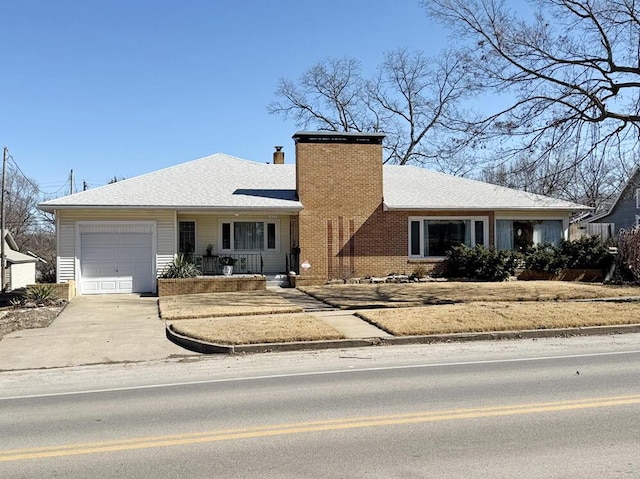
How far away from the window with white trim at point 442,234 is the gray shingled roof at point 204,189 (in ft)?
16.8

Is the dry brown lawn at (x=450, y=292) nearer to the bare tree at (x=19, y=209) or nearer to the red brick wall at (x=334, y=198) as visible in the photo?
the red brick wall at (x=334, y=198)

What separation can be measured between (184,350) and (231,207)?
1054cm

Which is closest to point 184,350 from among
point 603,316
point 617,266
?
point 603,316

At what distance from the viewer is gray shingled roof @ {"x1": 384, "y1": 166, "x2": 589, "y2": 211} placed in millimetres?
23703

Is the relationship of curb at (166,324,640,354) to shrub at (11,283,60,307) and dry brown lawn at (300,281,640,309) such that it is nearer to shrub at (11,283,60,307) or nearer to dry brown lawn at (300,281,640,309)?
dry brown lawn at (300,281,640,309)

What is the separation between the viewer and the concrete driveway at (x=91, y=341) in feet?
35.5

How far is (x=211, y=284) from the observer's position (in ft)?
67.9

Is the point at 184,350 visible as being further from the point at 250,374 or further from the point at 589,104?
the point at 589,104

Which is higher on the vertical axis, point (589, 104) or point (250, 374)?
point (589, 104)

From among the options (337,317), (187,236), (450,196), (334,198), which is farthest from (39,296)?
(450,196)

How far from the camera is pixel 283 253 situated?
24250mm

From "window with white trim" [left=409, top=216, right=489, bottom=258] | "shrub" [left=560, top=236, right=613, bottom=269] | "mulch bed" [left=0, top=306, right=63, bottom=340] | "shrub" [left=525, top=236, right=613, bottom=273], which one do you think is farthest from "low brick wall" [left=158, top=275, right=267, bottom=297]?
"shrub" [left=560, top=236, right=613, bottom=269]

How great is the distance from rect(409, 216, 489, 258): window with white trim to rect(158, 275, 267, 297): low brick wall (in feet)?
21.7

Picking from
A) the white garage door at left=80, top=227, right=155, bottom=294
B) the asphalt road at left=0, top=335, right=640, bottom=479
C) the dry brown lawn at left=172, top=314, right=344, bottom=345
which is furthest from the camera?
the white garage door at left=80, top=227, right=155, bottom=294
